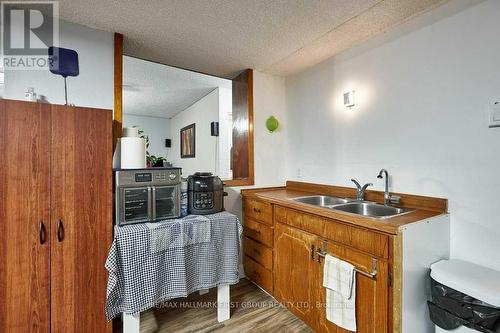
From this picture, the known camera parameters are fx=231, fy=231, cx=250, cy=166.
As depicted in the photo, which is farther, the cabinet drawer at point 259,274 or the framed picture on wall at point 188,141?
the framed picture on wall at point 188,141

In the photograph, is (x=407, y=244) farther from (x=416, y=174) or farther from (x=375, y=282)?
(x=416, y=174)

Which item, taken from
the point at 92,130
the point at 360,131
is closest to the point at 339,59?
the point at 360,131

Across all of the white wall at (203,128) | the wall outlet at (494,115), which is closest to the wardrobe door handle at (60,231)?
the white wall at (203,128)

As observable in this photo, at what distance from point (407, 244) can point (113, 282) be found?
169cm

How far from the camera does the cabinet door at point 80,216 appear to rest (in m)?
1.39

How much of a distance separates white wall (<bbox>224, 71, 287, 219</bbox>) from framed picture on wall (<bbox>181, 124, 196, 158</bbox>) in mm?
2059

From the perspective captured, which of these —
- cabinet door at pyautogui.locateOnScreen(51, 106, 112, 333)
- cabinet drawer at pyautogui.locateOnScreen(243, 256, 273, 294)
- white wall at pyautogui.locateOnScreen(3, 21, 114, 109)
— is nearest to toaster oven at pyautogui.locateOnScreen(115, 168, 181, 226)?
cabinet door at pyautogui.locateOnScreen(51, 106, 112, 333)

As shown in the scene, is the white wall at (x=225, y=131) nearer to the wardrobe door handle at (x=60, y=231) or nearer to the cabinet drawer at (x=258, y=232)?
the cabinet drawer at (x=258, y=232)

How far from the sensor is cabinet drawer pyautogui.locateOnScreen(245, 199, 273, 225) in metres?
2.12

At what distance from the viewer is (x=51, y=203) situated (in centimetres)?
138

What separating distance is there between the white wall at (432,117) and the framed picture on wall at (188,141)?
2.80m

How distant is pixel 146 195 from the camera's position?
5.39ft

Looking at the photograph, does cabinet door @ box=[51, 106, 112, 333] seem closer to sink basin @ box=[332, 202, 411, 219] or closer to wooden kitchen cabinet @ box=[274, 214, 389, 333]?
wooden kitchen cabinet @ box=[274, 214, 389, 333]

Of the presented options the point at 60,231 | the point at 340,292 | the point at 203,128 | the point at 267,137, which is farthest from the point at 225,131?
the point at 340,292
